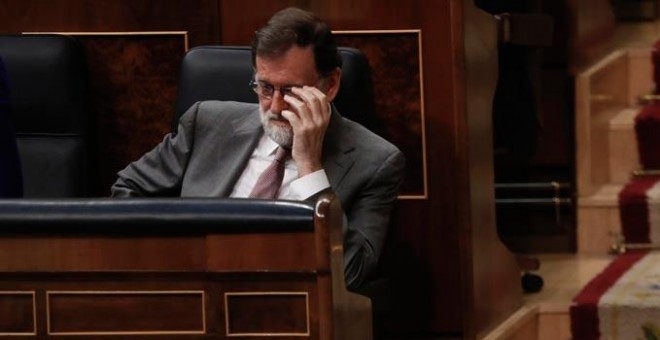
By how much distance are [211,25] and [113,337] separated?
1.16 metres

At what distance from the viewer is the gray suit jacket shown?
252cm

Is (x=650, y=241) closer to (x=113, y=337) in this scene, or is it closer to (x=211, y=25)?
(x=211, y=25)

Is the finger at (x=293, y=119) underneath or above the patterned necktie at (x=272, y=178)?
above

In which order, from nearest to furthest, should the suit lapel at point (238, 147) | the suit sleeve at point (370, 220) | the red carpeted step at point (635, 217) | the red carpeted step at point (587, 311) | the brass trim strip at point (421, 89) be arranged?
the suit sleeve at point (370, 220), the suit lapel at point (238, 147), the brass trim strip at point (421, 89), the red carpeted step at point (587, 311), the red carpeted step at point (635, 217)

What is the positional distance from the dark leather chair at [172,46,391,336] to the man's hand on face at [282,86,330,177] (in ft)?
0.51

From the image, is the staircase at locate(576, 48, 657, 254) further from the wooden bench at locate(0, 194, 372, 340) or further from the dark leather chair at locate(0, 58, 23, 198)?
the wooden bench at locate(0, 194, 372, 340)

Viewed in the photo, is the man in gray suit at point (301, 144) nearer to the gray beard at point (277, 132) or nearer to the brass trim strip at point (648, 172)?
the gray beard at point (277, 132)

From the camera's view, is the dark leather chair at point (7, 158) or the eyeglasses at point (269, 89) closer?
the eyeglasses at point (269, 89)

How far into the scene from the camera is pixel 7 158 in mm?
2730

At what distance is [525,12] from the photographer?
376 cm

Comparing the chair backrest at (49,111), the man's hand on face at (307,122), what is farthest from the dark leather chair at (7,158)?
the man's hand on face at (307,122)

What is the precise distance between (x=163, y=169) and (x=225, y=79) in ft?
0.69

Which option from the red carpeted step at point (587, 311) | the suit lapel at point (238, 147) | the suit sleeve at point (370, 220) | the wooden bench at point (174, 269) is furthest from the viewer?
the red carpeted step at point (587, 311)

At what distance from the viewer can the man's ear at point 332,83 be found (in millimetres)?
2609
